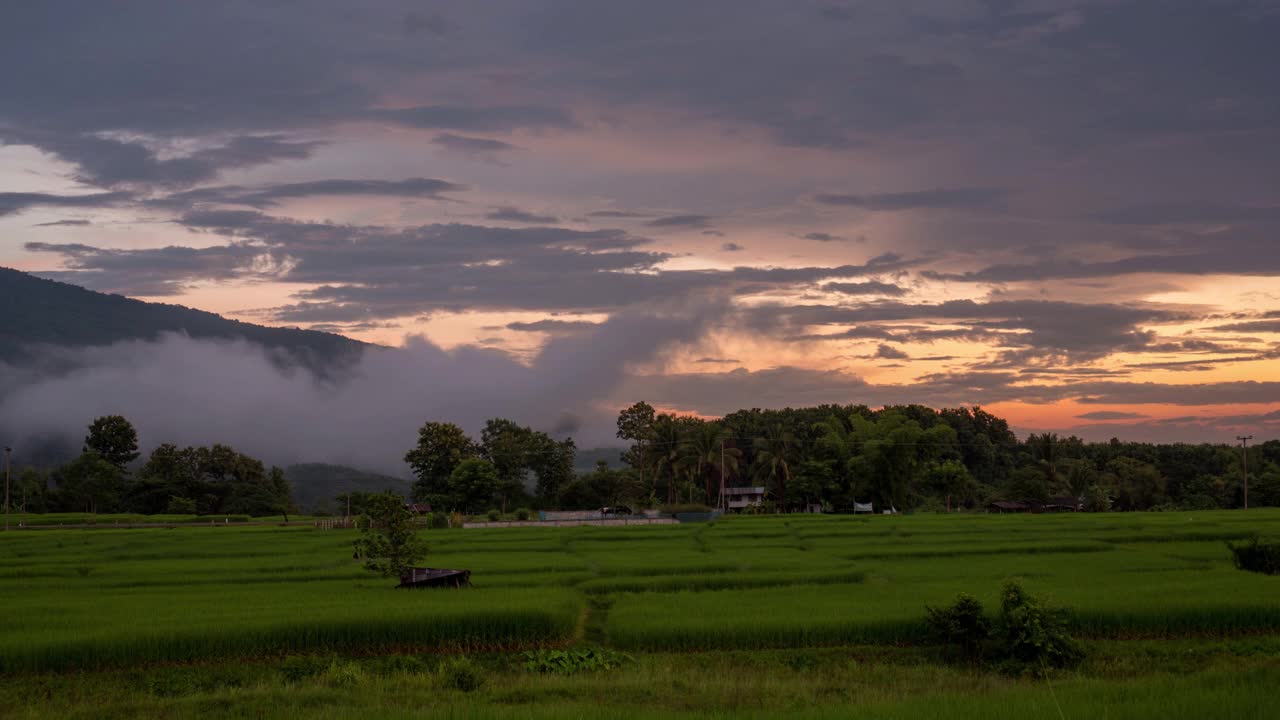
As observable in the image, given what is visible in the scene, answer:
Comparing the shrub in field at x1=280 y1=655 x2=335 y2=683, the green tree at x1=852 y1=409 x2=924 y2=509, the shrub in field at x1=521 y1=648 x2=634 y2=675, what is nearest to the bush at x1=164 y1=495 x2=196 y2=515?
the green tree at x1=852 y1=409 x2=924 y2=509

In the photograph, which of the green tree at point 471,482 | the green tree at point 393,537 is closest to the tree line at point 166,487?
the green tree at point 471,482

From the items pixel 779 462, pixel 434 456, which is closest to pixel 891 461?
pixel 779 462

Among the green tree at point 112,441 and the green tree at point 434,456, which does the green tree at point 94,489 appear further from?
the green tree at point 434,456

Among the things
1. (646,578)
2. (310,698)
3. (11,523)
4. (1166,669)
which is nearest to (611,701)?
(310,698)

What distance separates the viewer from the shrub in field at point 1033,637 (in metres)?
16.7

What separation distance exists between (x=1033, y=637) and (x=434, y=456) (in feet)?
264

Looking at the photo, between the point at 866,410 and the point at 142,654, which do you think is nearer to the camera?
the point at 142,654

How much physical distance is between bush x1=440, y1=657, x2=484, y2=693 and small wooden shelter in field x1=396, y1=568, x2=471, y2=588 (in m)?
7.36

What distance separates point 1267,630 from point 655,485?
3222 inches

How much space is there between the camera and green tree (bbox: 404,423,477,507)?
91.8m

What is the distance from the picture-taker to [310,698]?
1500cm

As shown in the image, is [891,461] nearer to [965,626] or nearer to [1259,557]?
[1259,557]

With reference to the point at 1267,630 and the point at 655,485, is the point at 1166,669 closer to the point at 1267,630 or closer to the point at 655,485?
the point at 1267,630

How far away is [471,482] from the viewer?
8100 cm
